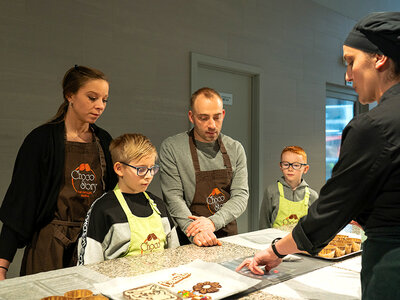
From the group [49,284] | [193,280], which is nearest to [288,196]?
[193,280]

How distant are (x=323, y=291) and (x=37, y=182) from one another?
1.41 metres

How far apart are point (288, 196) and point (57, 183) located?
5.49 feet

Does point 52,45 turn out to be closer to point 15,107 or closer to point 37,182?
point 15,107

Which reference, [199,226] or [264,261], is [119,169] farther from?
[264,261]

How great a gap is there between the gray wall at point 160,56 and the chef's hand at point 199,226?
1455 mm

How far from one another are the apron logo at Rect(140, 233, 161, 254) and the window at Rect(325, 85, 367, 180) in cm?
453

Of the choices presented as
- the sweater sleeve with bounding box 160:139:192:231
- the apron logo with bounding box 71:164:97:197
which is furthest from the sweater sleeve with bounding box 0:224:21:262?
the sweater sleeve with bounding box 160:139:192:231

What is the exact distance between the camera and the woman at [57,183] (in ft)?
6.26

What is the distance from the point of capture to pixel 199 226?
194 cm

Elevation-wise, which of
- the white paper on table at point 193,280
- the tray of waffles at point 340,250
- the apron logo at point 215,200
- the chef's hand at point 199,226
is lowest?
the white paper on table at point 193,280

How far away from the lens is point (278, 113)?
15.8ft

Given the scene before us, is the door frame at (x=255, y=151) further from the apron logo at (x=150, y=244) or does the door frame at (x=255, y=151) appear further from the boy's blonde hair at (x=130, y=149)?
the apron logo at (x=150, y=244)

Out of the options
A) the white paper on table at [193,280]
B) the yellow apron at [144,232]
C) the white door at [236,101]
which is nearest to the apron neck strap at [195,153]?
the yellow apron at [144,232]

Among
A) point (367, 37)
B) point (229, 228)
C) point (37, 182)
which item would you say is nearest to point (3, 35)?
point (37, 182)
